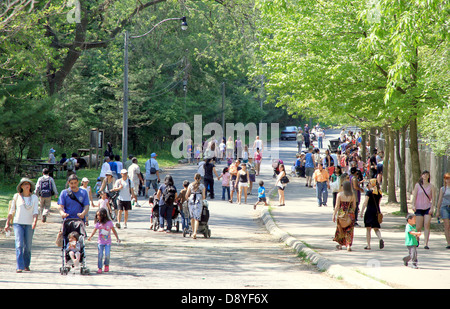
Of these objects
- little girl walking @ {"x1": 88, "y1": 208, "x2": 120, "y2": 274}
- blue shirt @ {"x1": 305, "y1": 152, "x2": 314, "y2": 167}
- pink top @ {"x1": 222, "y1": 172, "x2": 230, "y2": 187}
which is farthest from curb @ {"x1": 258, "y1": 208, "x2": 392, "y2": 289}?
blue shirt @ {"x1": 305, "y1": 152, "x2": 314, "y2": 167}

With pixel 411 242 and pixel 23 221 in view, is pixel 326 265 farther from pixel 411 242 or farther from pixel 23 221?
pixel 23 221

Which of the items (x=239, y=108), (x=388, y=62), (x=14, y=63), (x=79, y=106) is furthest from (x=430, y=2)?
(x=239, y=108)

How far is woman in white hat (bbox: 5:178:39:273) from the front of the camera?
398 inches

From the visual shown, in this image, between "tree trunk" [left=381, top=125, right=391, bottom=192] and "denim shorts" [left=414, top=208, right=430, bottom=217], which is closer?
"denim shorts" [left=414, top=208, right=430, bottom=217]

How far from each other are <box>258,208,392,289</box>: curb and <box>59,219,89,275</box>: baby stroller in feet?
13.7

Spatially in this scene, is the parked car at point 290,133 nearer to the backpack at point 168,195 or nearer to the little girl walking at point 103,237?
the backpack at point 168,195

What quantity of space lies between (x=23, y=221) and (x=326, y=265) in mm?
5319

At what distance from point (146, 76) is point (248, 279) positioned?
32.7 m

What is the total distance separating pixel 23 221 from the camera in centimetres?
1022

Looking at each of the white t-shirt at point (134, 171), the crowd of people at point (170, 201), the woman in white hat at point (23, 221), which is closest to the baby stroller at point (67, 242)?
the crowd of people at point (170, 201)

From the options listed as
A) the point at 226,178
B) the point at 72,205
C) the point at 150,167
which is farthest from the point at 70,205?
the point at 226,178

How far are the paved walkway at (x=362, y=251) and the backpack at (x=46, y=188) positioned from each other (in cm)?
617

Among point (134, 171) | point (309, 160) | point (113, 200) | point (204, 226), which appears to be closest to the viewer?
point (204, 226)

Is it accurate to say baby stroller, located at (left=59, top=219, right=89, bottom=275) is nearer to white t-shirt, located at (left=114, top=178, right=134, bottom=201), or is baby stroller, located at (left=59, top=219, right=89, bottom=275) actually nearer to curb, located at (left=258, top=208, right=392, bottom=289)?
curb, located at (left=258, top=208, right=392, bottom=289)
